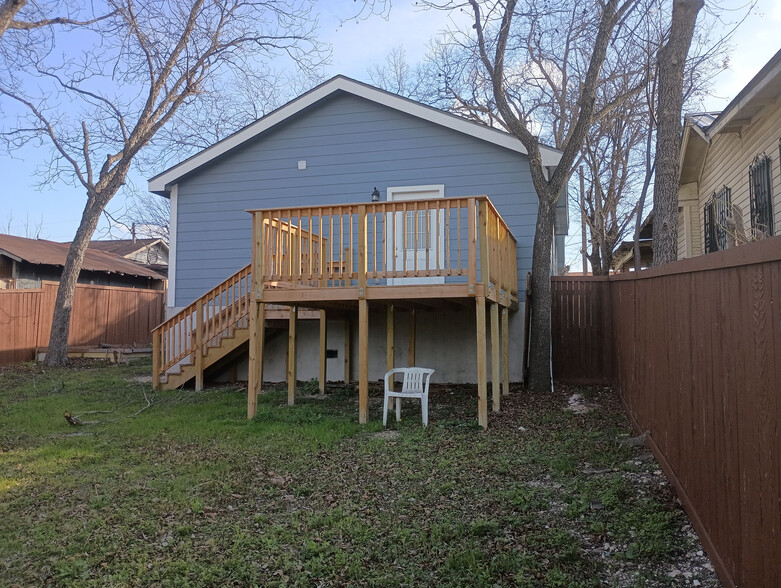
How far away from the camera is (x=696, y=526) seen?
10.9 feet

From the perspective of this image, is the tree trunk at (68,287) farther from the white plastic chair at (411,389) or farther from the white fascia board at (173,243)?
the white plastic chair at (411,389)

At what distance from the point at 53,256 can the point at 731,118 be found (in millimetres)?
20042

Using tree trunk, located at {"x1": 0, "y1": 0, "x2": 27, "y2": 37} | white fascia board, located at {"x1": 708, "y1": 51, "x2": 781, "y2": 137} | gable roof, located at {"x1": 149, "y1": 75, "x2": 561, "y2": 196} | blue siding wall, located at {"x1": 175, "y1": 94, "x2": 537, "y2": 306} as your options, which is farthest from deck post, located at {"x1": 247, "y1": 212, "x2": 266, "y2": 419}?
tree trunk, located at {"x1": 0, "y1": 0, "x2": 27, "y2": 37}

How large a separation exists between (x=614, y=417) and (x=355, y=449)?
323cm

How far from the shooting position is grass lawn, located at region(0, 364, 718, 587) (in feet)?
10.7

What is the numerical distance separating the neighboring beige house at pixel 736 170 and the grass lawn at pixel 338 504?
126 inches

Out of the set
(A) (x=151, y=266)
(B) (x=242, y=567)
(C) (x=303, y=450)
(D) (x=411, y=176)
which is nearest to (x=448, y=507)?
(B) (x=242, y=567)

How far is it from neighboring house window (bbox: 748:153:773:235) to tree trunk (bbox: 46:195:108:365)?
45.2 feet

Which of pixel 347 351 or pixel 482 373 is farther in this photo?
pixel 347 351

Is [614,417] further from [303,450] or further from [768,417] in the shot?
[768,417]

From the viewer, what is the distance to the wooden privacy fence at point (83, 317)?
47.1 ft

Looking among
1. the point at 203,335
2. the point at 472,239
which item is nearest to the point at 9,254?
the point at 203,335

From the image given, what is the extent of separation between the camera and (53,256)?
19984 mm

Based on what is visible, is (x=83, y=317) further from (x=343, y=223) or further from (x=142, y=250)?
(x=142, y=250)
